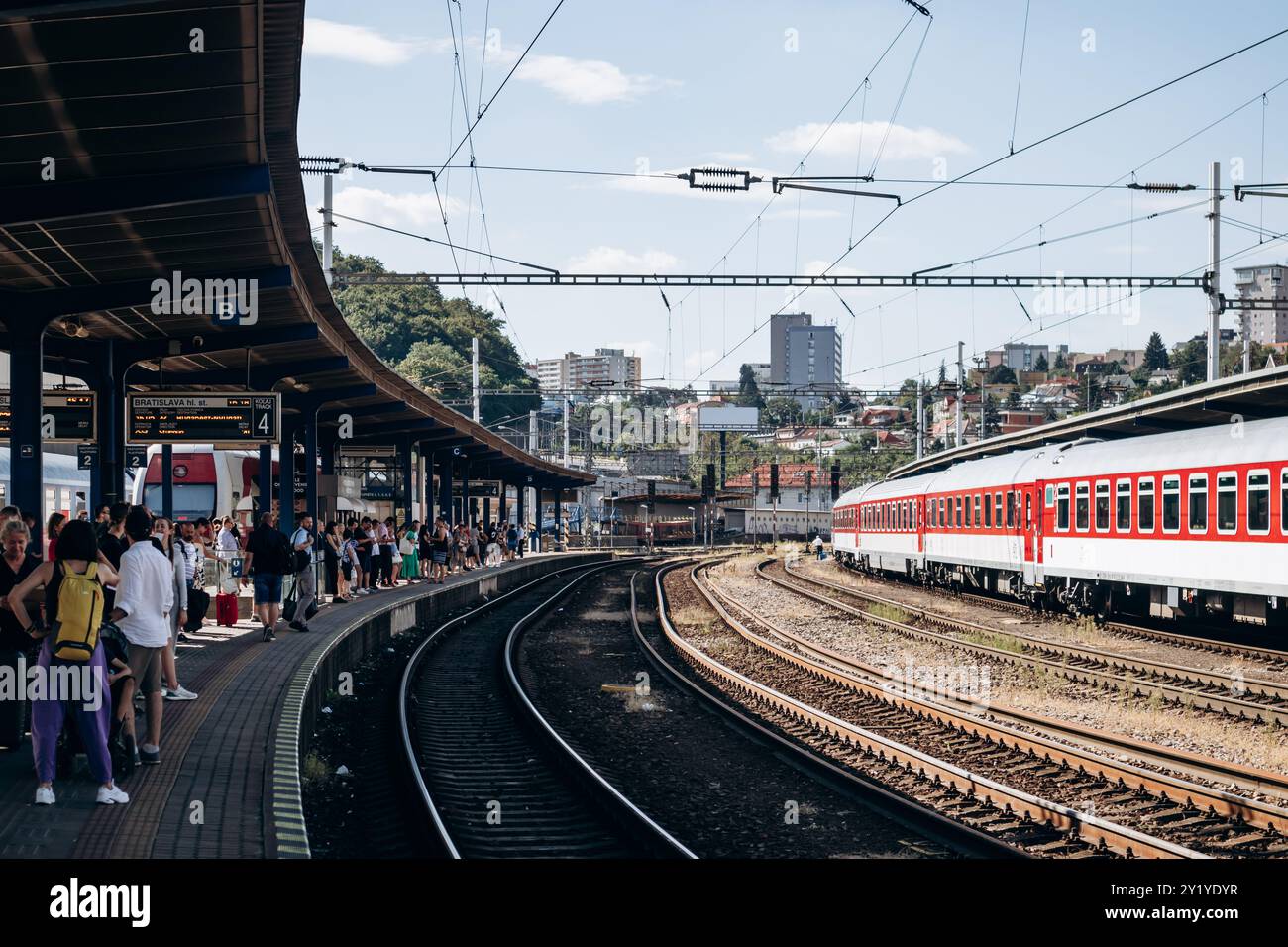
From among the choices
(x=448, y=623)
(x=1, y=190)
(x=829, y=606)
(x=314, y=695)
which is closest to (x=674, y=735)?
(x=314, y=695)

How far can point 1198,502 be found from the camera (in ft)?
63.4

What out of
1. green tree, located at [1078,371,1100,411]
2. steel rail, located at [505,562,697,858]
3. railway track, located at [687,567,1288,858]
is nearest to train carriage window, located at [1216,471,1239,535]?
railway track, located at [687,567,1288,858]

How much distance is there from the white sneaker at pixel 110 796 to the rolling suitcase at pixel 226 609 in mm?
12773

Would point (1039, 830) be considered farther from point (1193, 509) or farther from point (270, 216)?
point (1193, 509)

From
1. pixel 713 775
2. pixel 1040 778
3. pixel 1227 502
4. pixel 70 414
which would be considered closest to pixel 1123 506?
pixel 1227 502

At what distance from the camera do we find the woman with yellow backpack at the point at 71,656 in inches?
324

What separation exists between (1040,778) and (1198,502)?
9807mm

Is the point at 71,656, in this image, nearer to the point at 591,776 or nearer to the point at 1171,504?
the point at 591,776

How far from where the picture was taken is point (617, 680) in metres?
19.0

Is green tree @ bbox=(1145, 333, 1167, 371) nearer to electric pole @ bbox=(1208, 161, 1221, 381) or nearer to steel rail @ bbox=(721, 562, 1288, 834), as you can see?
electric pole @ bbox=(1208, 161, 1221, 381)

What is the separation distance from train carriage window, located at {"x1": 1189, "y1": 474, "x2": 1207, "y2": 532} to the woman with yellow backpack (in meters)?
15.6

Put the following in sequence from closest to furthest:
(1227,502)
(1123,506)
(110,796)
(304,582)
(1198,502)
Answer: (110,796) < (1227,502) < (1198,502) < (304,582) < (1123,506)

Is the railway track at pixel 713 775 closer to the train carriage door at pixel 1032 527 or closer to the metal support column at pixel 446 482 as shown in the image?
the train carriage door at pixel 1032 527

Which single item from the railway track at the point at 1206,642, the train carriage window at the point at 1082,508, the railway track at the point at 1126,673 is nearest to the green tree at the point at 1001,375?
the train carriage window at the point at 1082,508
